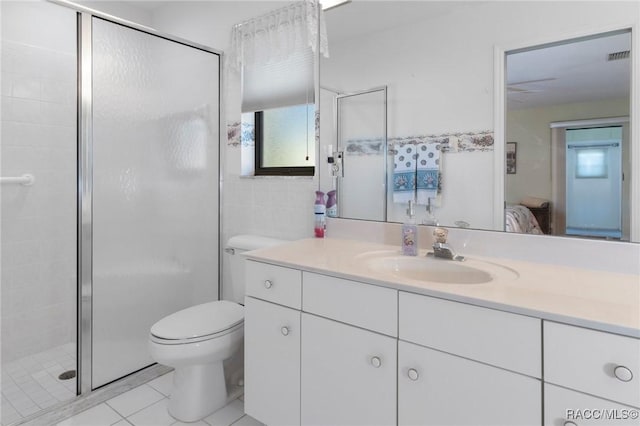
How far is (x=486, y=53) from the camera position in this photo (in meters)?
1.41

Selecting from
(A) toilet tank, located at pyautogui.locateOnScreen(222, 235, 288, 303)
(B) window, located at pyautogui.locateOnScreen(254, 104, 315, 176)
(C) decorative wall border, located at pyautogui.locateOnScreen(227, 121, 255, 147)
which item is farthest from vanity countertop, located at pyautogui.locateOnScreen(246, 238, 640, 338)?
(C) decorative wall border, located at pyautogui.locateOnScreen(227, 121, 255, 147)

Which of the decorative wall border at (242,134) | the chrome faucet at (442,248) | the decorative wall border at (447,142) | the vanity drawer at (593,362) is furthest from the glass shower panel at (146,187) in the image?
the vanity drawer at (593,362)

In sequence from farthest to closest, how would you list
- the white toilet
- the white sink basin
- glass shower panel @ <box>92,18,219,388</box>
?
glass shower panel @ <box>92,18,219,388</box>, the white toilet, the white sink basin

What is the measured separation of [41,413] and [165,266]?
0.83 m

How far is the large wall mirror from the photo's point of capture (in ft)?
3.92

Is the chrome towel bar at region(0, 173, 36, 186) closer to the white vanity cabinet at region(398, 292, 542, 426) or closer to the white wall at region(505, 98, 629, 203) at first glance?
the white vanity cabinet at region(398, 292, 542, 426)

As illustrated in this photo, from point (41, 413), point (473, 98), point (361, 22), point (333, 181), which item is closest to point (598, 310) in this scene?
point (473, 98)

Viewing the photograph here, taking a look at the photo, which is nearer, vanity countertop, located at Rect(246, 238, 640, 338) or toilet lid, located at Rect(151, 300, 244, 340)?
vanity countertop, located at Rect(246, 238, 640, 338)

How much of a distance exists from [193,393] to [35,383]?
0.95 metres

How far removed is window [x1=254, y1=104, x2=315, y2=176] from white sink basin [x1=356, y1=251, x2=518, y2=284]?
76cm

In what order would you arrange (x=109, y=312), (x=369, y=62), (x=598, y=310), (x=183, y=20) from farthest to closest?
(x=183, y=20)
(x=109, y=312)
(x=369, y=62)
(x=598, y=310)

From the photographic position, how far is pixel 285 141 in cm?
220

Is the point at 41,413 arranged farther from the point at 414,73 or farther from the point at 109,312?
the point at 414,73

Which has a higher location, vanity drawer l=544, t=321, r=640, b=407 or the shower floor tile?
vanity drawer l=544, t=321, r=640, b=407
